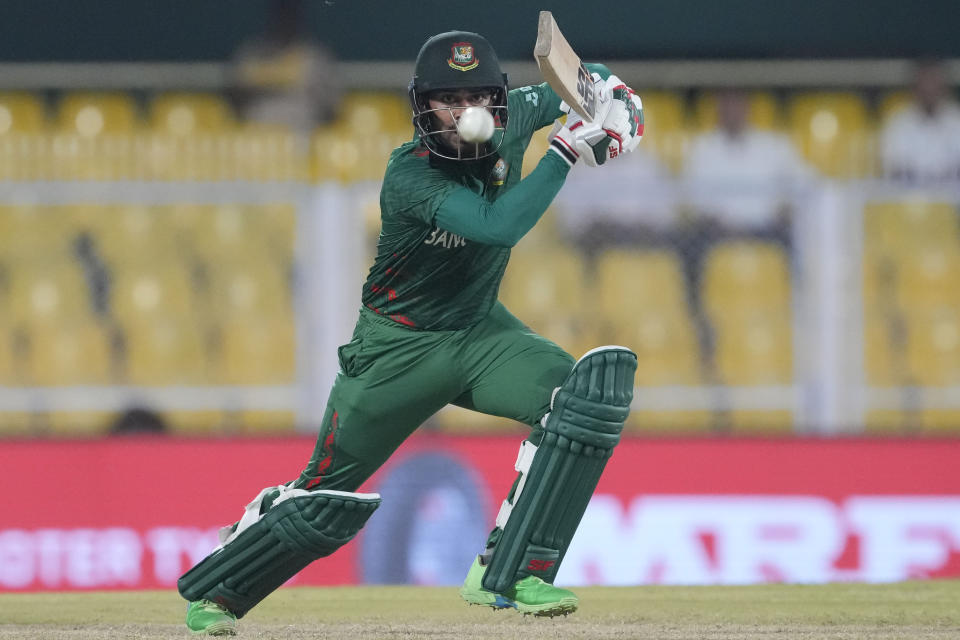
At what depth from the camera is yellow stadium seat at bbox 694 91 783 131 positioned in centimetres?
804

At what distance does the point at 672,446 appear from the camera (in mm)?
6957

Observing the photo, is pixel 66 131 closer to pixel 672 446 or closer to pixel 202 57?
pixel 202 57

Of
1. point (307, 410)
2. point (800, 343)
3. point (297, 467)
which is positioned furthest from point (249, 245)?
point (800, 343)

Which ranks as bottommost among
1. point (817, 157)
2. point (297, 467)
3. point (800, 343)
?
point (297, 467)

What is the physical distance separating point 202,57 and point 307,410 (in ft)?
8.45

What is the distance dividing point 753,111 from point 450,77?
14.4 feet

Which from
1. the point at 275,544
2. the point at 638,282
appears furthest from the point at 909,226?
the point at 275,544

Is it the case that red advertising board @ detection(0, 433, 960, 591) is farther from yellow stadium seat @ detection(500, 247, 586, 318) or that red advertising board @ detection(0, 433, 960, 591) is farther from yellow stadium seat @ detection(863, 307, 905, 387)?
yellow stadium seat @ detection(500, 247, 586, 318)

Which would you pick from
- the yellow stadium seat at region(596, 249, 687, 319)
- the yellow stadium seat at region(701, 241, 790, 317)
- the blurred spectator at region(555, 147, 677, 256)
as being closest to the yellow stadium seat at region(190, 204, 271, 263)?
the blurred spectator at region(555, 147, 677, 256)

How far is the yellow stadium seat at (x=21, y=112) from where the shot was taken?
813cm

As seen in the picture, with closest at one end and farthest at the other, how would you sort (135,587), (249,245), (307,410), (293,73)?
(135,587) → (307,410) → (249,245) → (293,73)

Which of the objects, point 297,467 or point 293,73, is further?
point 293,73

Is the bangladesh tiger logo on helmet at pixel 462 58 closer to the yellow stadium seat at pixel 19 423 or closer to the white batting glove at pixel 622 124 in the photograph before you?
the white batting glove at pixel 622 124

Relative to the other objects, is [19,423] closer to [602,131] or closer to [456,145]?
[456,145]
